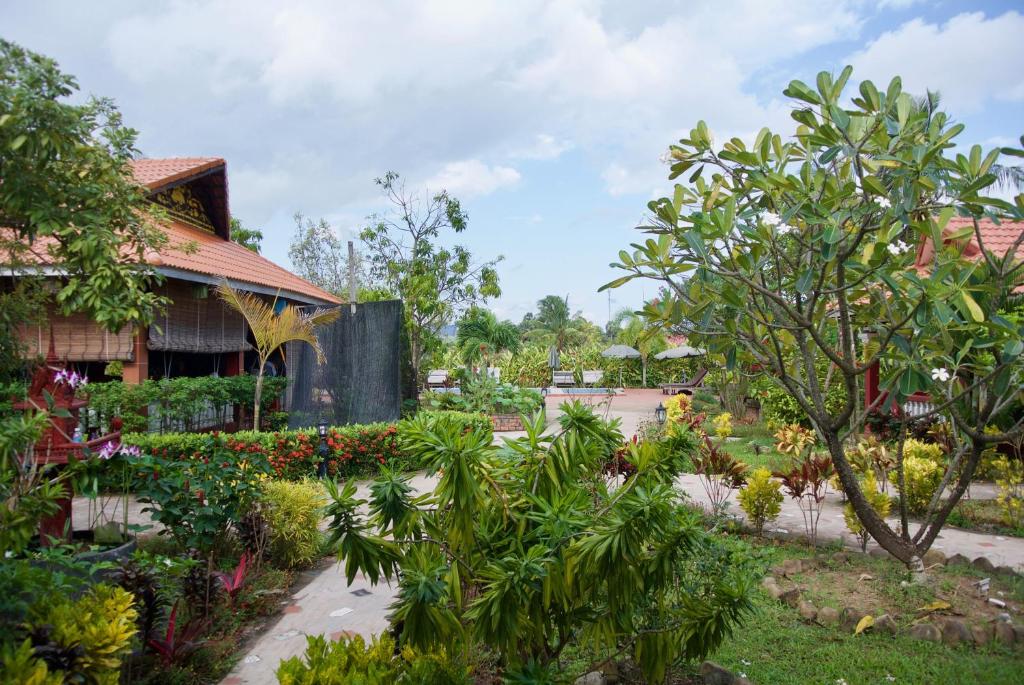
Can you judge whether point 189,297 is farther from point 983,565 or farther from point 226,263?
point 983,565

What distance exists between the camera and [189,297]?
1148 cm

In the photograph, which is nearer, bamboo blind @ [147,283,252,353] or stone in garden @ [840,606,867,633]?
stone in garden @ [840,606,867,633]

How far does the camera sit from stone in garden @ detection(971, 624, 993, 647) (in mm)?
4129

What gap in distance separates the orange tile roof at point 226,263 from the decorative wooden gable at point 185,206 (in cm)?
15

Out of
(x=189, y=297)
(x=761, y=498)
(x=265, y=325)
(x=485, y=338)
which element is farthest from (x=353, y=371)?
(x=485, y=338)

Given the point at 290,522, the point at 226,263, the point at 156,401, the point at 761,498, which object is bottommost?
the point at 290,522

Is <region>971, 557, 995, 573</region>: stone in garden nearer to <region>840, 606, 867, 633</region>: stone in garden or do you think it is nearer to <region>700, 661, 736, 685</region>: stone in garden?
<region>840, 606, 867, 633</region>: stone in garden

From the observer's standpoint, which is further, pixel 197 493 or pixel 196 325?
pixel 196 325

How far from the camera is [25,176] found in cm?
381

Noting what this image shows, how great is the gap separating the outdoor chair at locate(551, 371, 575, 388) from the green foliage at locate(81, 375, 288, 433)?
2089cm

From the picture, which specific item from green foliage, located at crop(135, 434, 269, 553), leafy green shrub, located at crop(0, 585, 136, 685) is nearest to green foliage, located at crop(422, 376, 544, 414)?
green foliage, located at crop(135, 434, 269, 553)

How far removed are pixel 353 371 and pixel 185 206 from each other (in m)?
5.31

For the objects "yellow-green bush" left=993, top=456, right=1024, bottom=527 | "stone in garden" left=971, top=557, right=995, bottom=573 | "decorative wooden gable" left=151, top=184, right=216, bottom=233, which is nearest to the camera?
"stone in garden" left=971, top=557, right=995, bottom=573

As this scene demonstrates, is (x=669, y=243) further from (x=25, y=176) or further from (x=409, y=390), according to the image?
(x=409, y=390)
